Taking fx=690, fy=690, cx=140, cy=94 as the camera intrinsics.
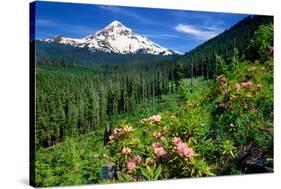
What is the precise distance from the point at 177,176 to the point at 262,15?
266cm

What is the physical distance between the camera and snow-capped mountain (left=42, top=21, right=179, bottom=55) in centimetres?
845

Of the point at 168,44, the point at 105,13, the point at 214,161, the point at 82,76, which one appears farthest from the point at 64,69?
the point at 214,161

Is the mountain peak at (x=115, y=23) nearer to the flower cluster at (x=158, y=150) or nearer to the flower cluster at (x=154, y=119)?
the flower cluster at (x=154, y=119)

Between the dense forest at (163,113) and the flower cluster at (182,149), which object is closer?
the dense forest at (163,113)

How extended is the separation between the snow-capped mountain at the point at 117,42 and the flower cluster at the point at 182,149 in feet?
3.96

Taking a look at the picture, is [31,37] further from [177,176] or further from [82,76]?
[177,176]

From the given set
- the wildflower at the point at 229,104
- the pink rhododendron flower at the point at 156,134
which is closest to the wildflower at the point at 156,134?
the pink rhododendron flower at the point at 156,134

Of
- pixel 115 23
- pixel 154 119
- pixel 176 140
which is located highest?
pixel 115 23

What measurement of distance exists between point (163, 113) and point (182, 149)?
55cm

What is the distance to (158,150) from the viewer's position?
8.62m

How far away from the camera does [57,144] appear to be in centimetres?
811

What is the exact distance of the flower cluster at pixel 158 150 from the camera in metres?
8.60

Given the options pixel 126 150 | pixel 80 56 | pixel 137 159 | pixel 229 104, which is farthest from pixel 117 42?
pixel 229 104

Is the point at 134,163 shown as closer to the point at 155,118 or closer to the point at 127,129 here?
the point at 127,129
